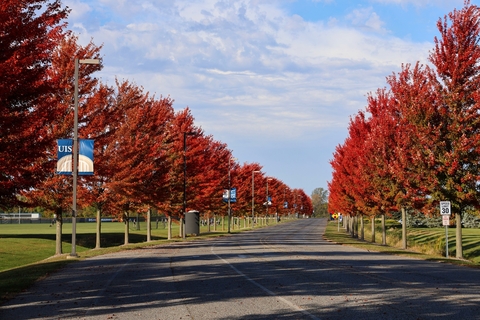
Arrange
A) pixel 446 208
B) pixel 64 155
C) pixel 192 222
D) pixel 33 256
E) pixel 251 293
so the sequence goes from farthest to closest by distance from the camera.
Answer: pixel 192 222 → pixel 33 256 → pixel 446 208 → pixel 64 155 → pixel 251 293

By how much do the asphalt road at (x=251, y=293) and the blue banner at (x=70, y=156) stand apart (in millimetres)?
4519

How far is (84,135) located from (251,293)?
61.9 ft

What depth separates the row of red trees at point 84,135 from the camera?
16594 millimetres

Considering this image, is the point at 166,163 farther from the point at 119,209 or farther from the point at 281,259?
the point at 281,259

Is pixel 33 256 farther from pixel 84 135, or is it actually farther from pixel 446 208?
pixel 446 208

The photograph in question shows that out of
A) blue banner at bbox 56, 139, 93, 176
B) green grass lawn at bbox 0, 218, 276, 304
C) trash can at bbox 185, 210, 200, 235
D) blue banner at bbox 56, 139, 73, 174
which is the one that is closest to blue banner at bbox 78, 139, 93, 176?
blue banner at bbox 56, 139, 93, 176

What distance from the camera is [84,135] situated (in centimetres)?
3091

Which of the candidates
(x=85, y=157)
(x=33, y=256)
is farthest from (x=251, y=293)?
(x=33, y=256)

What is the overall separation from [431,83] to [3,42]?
22000 millimetres

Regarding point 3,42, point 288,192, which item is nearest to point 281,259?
point 3,42

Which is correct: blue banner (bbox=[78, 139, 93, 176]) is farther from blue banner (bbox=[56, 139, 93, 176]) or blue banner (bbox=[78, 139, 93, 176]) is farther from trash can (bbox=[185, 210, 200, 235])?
trash can (bbox=[185, 210, 200, 235])

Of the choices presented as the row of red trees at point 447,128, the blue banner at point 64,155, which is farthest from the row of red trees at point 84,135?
the row of red trees at point 447,128

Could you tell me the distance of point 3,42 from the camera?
16.2 metres

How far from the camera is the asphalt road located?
37.7ft
